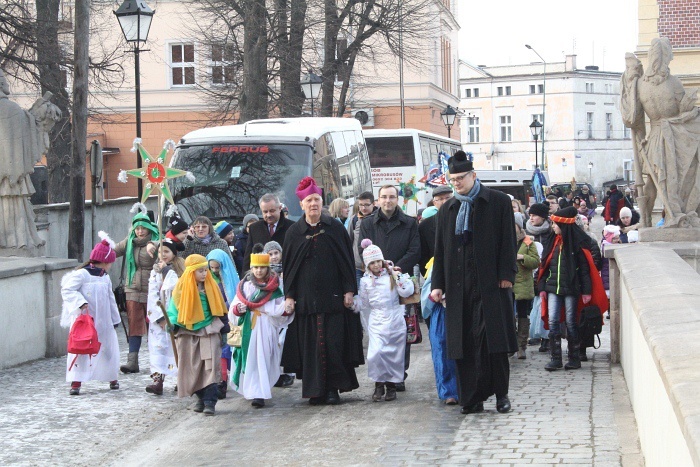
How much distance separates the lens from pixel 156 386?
1134 centimetres

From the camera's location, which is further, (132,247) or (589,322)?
(132,247)

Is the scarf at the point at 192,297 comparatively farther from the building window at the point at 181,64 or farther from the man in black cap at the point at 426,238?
the building window at the point at 181,64

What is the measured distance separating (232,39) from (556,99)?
7300cm

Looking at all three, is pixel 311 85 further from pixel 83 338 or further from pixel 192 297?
pixel 192 297

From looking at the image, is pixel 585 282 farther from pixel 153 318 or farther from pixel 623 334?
pixel 153 318

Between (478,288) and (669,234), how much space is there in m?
3.87

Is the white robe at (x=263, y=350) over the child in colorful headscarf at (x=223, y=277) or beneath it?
beneath

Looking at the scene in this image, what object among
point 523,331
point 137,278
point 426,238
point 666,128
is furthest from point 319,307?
point 666,128

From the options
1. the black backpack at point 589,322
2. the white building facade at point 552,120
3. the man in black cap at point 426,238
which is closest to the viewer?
the black backpack at point 589,322

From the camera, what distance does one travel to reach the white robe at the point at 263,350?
1045cm

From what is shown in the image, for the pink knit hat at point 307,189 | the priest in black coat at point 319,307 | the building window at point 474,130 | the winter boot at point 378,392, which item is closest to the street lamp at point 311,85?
the pink knit hat at point 307,189

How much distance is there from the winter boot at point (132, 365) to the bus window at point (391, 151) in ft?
78.2

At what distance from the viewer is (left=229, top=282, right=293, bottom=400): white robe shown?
34.3 feet

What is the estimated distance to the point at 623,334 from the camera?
11273 millimetres
